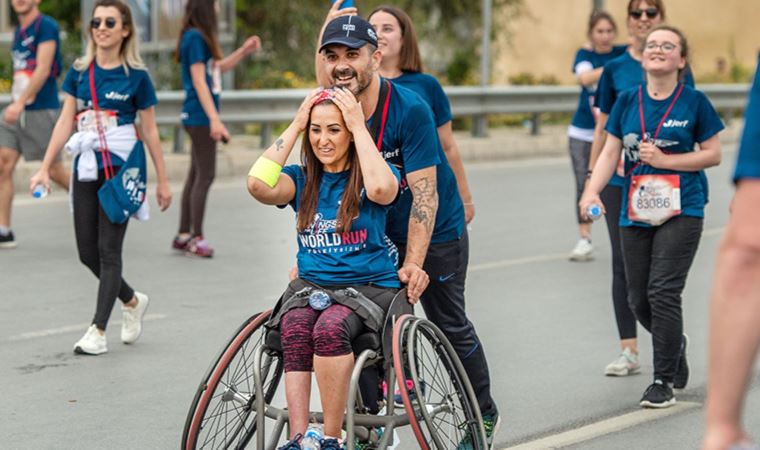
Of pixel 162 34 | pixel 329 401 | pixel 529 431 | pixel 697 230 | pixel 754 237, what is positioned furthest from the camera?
pixel 162 34

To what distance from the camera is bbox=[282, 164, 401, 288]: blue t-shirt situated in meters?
4.95

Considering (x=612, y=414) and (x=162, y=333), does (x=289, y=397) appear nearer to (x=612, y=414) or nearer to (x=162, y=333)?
(x=612, y=414)

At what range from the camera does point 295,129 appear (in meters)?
4.96

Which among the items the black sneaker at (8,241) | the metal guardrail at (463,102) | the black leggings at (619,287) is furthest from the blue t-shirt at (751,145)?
the metal guardrail at (463,102)

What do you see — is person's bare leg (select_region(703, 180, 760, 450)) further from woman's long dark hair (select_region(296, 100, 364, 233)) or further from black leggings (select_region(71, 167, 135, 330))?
black leggings (select_region(71, 167, 135, 330))

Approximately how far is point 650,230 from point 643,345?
1.50 meters

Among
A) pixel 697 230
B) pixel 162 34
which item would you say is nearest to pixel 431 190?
pixel 697 230

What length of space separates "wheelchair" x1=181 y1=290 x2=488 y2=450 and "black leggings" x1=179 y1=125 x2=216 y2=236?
5.74m

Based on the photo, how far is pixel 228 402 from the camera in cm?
514

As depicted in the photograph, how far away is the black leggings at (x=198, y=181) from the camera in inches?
428

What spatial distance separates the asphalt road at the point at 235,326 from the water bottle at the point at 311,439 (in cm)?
120

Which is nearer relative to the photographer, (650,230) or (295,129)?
(295,129)

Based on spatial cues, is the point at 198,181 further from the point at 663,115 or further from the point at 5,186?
the point at 663,115

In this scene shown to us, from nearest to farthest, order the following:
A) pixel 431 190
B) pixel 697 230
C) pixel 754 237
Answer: pixel 754 237, pixel 431 190, pixel 697 230
